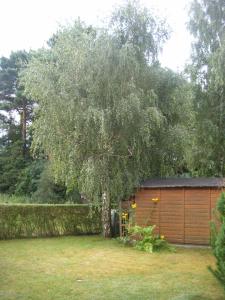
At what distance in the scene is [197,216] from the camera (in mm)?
13117

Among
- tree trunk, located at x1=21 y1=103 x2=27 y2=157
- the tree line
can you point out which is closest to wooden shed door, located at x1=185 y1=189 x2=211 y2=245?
the tree line

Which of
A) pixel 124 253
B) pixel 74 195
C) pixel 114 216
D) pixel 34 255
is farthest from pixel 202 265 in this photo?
pixel 74 195

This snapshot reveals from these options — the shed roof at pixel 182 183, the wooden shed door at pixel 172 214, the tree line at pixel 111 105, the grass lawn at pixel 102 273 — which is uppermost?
the tree line at pixel 111 105

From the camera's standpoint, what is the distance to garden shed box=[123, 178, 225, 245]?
1298 cm

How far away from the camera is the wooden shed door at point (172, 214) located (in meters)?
13.4

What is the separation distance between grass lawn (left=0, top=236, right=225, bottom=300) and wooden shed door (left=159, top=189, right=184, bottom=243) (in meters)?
0.92

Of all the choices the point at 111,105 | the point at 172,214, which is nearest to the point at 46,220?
the point at 172,214

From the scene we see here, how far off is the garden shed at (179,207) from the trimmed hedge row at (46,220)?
113 inches

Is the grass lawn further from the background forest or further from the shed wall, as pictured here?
the background forest

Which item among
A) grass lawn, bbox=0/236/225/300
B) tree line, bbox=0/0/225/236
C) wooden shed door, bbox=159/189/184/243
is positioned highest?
tree line, bbox=0/0/225/236

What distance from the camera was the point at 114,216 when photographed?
52.5 ft

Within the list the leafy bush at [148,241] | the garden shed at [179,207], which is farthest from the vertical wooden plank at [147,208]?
the leafy bush at [148,241]

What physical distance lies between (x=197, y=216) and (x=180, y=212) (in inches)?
22.9

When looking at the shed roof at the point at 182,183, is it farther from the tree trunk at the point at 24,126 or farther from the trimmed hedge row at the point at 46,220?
the tree trunk at the point at 24,126
